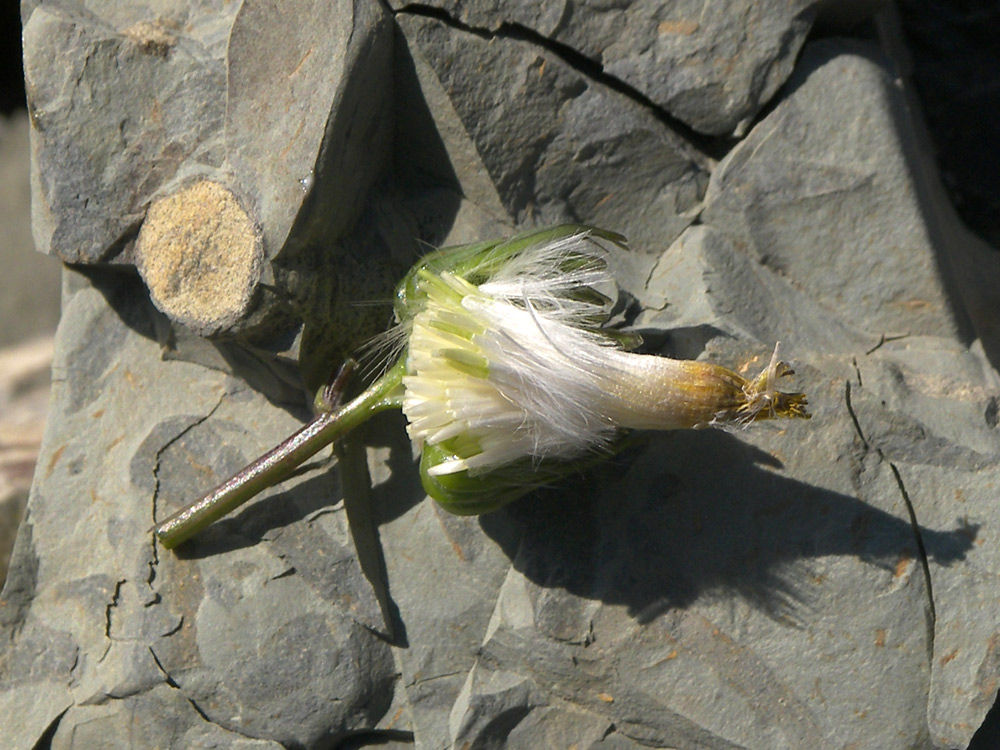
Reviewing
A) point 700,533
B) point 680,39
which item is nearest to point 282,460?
point 700,533

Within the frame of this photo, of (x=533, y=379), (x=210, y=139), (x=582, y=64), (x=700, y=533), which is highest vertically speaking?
(x=582, y=64)

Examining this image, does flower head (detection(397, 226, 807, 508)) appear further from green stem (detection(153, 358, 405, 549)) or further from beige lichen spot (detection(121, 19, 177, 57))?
beige lichen spot (detection(121, 19, 177, 57))

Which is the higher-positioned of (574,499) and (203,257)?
(203,257)

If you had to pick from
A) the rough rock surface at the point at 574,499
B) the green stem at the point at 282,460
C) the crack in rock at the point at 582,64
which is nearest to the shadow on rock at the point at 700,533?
the rough rock surface at the point at 574,499

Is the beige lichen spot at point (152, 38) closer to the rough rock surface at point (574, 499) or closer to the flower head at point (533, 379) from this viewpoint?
the rough rock surface at point (574, 499)

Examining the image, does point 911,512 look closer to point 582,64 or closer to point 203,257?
point 582,64

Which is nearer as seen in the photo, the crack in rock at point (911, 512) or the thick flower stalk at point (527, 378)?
the thick flower stalk at point (527, 378)

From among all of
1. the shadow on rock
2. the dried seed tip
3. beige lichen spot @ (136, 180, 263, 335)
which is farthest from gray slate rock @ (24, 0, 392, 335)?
the dried seed tip
